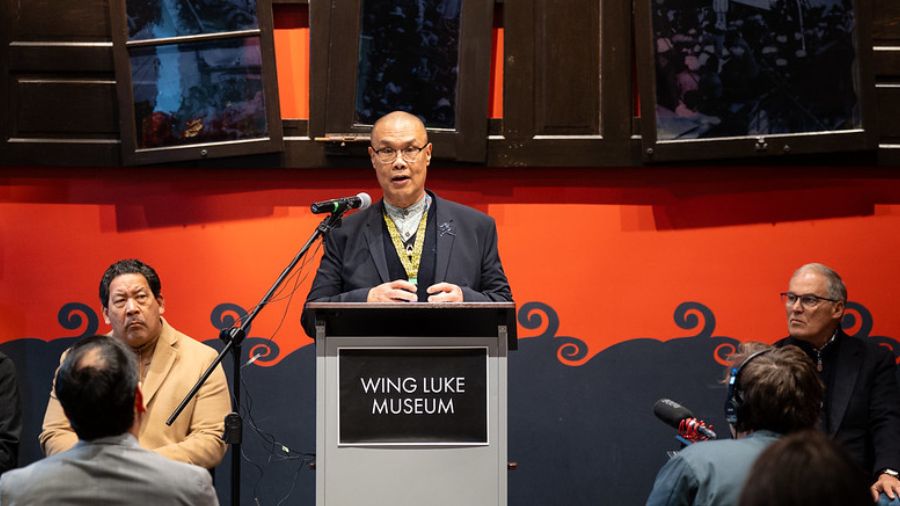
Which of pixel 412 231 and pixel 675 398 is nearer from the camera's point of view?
pixel 412 231

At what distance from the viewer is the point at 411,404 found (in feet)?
9.82

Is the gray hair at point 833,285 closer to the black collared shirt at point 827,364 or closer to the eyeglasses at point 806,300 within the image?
the eyeglasses at point 806,300

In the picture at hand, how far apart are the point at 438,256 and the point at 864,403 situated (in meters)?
1.73

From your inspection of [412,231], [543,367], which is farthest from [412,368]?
[543,367]

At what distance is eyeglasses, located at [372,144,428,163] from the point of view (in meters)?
3.82

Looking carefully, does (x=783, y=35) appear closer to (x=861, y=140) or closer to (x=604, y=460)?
(x=861, y=140)

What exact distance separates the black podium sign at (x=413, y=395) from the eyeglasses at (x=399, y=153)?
1009 mm

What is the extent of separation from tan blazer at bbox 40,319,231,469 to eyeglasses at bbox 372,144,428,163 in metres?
0.98

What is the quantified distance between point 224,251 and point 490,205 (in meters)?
1.18

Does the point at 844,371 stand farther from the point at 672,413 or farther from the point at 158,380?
the point at 158,380

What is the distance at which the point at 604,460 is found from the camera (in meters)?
4.80

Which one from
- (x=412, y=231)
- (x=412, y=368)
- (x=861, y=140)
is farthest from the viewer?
(x=861, y=140)

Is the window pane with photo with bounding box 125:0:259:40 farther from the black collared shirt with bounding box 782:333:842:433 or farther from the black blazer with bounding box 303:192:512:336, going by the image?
the black collared shirt with bounding box 782:333:842:433

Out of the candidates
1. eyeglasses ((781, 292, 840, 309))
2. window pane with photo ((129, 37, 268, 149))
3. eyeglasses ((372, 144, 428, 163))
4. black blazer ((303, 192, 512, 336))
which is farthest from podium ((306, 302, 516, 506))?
window pane with photo ((129, 37, 268, 149))
